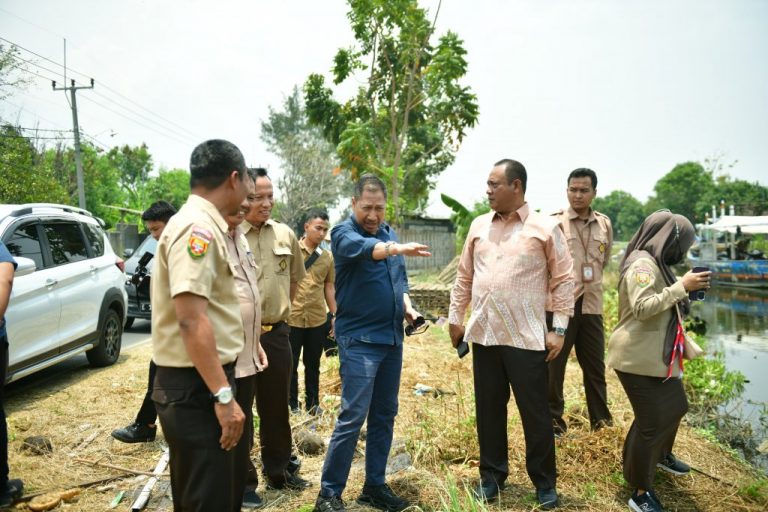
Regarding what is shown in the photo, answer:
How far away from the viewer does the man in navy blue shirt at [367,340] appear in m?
3.18

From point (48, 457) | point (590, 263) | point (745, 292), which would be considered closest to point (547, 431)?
point (590, 263)

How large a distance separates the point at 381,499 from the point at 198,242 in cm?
211

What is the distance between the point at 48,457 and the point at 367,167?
11034 millimetres

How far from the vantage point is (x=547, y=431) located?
338 cm

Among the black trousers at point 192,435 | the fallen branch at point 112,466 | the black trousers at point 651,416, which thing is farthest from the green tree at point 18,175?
the black trousers at point 651,416

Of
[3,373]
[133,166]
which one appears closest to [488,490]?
[3,373]

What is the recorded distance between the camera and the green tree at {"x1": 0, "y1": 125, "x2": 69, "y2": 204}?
1328 centimetres

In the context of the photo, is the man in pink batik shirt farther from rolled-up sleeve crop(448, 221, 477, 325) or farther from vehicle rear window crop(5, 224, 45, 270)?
vehicle rear window crop(5, 224, 45, 270)

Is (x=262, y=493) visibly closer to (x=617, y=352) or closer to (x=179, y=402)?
(x=179, y=402)

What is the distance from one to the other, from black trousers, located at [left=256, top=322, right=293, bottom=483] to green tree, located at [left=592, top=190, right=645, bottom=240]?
291ft

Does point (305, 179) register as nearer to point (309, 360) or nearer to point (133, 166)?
point (309, 360)

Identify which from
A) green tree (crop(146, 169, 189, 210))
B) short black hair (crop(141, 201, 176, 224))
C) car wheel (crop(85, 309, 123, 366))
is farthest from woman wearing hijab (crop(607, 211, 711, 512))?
green tree (crop(146, 169, 189, 210))

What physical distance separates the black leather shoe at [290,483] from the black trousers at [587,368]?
209 cm

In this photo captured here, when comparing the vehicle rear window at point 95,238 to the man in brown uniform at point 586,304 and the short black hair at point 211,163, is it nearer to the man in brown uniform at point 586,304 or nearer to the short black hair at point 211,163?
the short black hair at point 211,163
